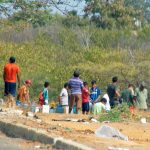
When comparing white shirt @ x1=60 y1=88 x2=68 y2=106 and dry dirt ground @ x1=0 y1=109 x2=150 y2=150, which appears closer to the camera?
dry dirt ground @ x1=0 y1=109 x2=150 y2=150

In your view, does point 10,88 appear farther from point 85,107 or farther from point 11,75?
point 85,107

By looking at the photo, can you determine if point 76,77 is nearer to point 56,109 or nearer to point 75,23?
point 56,109

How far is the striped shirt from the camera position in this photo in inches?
812

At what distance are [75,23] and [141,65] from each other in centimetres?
2619

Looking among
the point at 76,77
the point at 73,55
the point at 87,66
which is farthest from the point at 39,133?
the point at 73,55

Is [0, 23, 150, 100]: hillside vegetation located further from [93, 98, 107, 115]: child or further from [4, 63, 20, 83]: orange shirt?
[93, 98, 107, 115]: child

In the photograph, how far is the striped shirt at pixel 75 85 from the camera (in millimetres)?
20623

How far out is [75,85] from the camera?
814 inches

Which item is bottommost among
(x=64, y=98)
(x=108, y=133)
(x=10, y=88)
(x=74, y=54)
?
(x=108, y=133)

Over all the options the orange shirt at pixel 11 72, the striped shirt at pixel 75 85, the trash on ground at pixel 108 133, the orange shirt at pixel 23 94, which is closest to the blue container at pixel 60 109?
the orange shirt at pixel 23 94

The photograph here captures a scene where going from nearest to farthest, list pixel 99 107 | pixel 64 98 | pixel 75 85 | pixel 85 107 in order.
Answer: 1. pixel 75 85
2. pixel 99 107
3. pixel 85 107
4. pixel 64 98

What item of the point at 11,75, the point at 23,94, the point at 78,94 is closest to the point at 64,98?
the point at 23,94

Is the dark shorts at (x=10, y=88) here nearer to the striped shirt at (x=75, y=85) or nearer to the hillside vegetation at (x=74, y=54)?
the striped shirt at (x=75, y=85)

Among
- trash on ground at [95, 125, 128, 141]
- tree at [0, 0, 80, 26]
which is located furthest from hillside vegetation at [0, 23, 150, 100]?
trash on ground at [95, 125, 128, 141]
